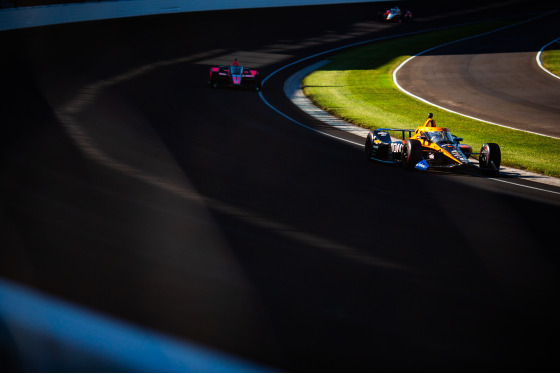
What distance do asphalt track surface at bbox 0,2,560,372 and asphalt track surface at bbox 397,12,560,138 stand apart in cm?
866

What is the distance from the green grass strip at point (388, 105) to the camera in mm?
16859

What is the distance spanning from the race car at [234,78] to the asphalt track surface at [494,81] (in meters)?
7.66

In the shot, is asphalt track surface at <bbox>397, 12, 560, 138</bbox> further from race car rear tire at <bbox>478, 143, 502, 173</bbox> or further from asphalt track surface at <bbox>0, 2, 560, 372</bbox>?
asphalt track surface at <bbox>0, 2, 560, 372</bbox>

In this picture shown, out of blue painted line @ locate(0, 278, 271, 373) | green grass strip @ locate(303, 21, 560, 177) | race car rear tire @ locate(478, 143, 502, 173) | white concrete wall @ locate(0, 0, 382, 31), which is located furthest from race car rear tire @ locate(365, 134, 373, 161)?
white concrete wall @ locate(0, 0, 382, 31)

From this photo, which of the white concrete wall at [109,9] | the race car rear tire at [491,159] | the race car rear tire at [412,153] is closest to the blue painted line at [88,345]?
the race car rear tire at [412,153]

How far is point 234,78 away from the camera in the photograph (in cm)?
2606

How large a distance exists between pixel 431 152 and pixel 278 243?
6616 mm

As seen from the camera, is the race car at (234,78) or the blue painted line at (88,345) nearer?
the blue painted line at (88,345)

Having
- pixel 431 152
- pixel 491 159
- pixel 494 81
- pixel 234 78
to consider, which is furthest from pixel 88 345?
pixel 494 81

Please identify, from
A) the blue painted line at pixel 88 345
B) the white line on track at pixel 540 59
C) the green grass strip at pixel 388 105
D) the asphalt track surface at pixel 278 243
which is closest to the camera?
the blue painted line at pixel 88 345

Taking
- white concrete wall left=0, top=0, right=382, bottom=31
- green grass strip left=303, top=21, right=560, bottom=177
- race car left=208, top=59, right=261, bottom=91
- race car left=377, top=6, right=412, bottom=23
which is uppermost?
white concrete wall left=0, top=0, right=382, bottom=31

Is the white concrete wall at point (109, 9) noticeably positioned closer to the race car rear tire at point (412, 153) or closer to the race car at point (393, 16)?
the race car at point (393, 16)

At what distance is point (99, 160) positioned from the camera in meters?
12.8

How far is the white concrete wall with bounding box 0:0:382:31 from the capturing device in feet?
112
